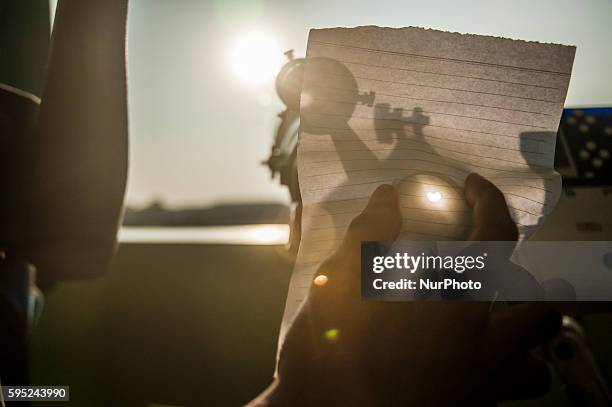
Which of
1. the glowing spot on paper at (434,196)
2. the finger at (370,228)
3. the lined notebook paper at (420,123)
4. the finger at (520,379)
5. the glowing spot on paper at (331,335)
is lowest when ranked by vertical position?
the finger at (520,379)

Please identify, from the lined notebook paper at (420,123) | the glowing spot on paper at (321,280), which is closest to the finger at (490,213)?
the lined notebook paper at (420,123)

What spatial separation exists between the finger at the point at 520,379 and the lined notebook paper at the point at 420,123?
0.09 meters

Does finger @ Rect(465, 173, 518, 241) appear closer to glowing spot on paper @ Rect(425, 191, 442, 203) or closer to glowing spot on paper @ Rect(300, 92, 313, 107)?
glowing spot on paper @ Rect(425, 191, 442, 203)

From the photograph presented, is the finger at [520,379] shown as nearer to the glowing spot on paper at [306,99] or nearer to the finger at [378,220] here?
the finger at [378,220]

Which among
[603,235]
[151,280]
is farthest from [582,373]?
[151,280]

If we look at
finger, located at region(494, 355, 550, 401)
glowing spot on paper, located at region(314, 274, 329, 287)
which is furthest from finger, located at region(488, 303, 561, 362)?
glowing spot on paper, located at region(314, 274, 329, 287)

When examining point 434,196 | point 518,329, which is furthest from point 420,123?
point 518,329

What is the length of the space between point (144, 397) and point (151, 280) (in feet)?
0.98

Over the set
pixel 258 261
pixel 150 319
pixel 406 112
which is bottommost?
pixel 150 319

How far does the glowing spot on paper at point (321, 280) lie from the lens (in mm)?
297

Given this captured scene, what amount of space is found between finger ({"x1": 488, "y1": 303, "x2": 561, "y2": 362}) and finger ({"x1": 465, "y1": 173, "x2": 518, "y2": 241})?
53mm

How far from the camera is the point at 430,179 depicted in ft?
1.06

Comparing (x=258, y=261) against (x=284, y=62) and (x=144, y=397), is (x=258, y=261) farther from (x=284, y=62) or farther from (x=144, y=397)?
(x=284, y=62)

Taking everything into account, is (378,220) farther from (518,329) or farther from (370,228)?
(518,329)
